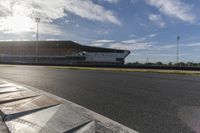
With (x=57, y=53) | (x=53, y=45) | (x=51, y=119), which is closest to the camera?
(x=51, y=119)

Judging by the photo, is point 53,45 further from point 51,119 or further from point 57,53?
point 51,119

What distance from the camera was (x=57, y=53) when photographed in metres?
83.9

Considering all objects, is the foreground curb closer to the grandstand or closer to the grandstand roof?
the grandstand

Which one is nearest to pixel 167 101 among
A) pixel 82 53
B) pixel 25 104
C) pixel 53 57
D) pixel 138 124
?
pixel 138 124

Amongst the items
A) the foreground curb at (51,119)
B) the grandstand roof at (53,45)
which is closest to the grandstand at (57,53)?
the grandstand roof at (53,45)

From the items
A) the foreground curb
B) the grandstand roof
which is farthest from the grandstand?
the foreground curb

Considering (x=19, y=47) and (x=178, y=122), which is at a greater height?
(x=19, y=47)

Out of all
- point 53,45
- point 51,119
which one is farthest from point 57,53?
point 51,119

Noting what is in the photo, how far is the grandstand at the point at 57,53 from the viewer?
265 feet

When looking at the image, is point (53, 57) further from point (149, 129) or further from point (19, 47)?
point (149, 129)

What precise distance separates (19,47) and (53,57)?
15133 millimetres

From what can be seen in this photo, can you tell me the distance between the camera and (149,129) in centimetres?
444

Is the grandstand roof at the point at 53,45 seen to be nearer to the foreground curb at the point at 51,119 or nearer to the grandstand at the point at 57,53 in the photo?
the grandstand at the point at 57,53

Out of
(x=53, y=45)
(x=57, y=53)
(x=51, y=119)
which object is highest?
(x=53, y=45)
